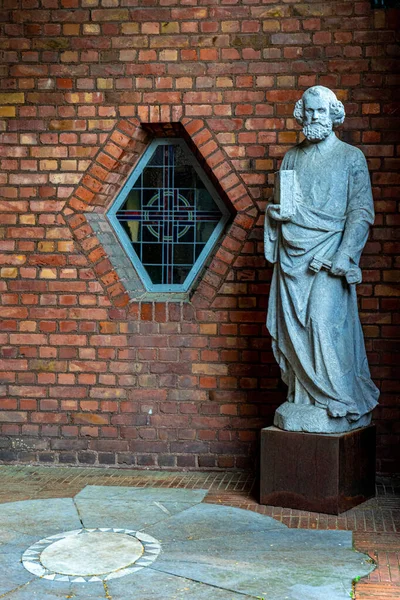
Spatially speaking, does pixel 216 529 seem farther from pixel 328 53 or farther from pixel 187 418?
pixel 328 53

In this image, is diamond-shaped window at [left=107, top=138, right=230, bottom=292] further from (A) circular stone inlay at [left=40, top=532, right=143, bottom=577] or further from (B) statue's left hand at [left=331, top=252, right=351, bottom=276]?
(A) circular stone inlay at [left=40, top=532, right=143, bottom=577]

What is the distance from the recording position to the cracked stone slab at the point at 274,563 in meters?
3.79

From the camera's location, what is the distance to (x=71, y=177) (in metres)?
6.25

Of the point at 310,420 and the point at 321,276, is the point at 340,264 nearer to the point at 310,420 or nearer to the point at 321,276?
the point at 321,276

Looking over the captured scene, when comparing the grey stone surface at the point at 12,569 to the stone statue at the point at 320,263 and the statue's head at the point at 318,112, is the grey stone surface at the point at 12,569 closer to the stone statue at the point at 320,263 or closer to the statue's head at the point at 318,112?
the stone statue at the point at 320,263

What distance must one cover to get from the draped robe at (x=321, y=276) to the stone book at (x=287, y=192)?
43mm

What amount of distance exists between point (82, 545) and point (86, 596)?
2.04 ft

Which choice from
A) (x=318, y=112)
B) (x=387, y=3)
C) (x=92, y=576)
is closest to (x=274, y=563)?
(x=92, y=576)

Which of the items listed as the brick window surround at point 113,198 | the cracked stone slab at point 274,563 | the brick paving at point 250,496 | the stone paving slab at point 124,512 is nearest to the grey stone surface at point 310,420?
the brick paving at point 250,496

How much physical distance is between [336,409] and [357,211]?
118 centimetres

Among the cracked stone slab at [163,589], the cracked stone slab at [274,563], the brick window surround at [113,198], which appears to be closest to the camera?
the cracked stone slab at [163,589]

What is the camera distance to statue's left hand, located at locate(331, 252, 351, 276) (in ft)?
16.3

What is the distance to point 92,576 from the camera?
12.9 ft

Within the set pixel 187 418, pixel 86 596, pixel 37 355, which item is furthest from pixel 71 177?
pixel 86 596
